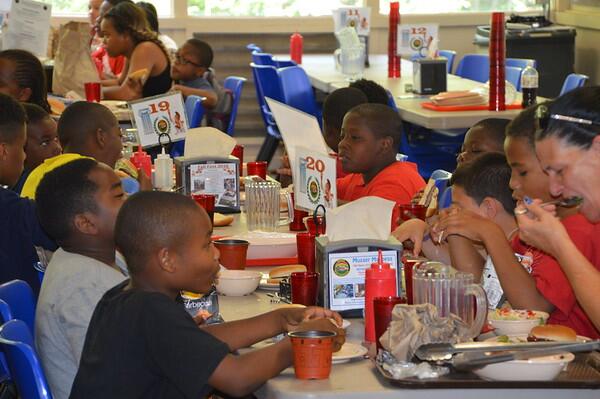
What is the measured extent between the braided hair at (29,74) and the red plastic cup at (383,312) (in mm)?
3160

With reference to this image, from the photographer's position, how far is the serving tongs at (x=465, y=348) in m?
2.05

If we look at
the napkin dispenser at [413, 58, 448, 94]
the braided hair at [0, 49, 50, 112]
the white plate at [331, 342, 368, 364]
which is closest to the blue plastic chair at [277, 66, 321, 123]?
the napkin dispenser at [413, 58, 448, 94]

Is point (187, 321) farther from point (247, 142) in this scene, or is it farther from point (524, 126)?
point (247, 142)

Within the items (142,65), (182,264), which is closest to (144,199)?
(182,264)

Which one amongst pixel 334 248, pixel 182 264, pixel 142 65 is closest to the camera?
pixel 182 264

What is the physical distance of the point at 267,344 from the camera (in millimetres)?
2348

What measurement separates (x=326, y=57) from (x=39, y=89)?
4656 mm

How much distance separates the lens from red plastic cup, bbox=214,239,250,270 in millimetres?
3004

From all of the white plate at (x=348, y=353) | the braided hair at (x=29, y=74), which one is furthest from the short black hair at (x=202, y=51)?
the white plate at (x=348, y=353)

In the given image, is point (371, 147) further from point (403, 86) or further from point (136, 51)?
point (136, 51)

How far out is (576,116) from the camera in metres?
2.28

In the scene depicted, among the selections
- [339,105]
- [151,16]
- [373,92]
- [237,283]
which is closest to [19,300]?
[237,283]

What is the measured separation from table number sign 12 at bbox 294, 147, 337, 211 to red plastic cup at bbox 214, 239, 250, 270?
1.41 ft

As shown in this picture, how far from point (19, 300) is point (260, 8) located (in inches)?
314
